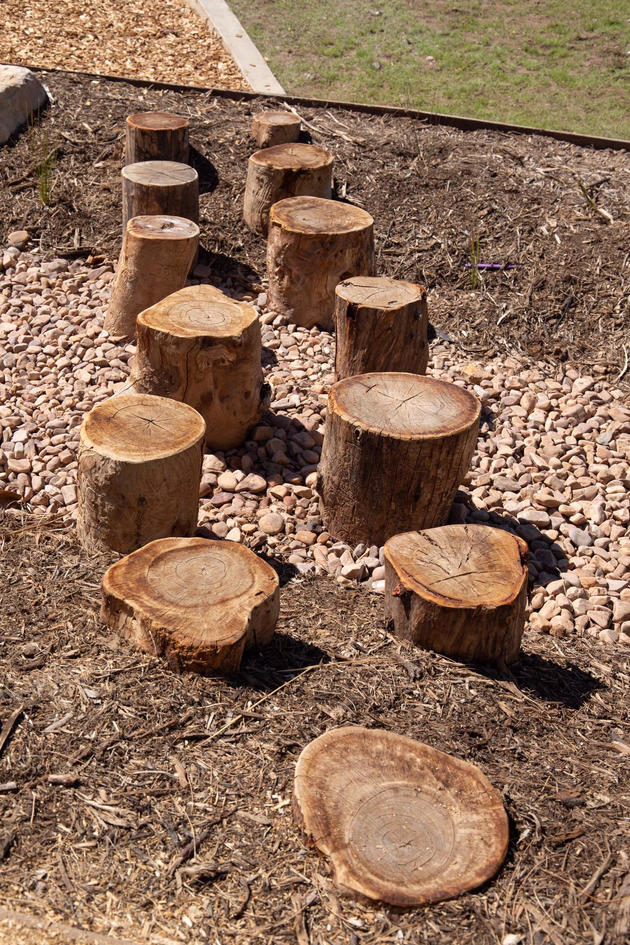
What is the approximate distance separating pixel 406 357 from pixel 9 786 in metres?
3.04

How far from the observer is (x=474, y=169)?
285 inches

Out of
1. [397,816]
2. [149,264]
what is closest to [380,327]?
[149,264]

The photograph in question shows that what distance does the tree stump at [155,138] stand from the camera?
6.86m

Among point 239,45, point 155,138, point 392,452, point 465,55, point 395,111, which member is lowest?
point 392,452

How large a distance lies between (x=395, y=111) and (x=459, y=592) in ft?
20.5

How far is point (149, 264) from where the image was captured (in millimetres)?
5469

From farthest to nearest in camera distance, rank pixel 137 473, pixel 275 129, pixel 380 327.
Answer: pixel 275 129, pixel 380 327, pixel 137 473

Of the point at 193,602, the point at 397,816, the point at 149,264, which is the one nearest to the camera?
the point at 397,816

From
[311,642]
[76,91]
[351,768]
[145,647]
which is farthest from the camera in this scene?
[76,91]

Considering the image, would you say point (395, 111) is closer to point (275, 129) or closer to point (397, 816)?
point (275, 129)

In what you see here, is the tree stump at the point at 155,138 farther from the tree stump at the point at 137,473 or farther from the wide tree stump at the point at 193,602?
the wide tree stump at the point at 193,602

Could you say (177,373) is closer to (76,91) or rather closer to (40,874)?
(40,874)

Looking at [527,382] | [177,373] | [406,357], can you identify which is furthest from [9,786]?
[527,382]

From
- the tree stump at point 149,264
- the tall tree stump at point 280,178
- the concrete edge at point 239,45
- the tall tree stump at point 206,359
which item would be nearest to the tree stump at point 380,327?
the tall tree stump at point 206,359
